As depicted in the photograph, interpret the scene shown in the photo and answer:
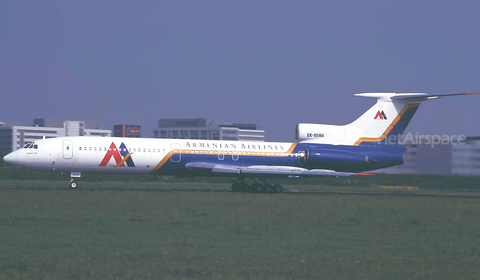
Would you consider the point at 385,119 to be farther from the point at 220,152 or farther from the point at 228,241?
the point at 228,241

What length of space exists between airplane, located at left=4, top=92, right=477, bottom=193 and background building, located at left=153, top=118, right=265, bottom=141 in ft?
432

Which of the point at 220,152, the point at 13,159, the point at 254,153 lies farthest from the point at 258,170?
the point at 13,159

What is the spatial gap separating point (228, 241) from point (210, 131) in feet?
526

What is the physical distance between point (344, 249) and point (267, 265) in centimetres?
311

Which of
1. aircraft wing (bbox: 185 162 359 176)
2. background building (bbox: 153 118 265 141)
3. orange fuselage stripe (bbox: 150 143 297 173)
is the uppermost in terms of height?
background building (bbox: 153 118 265 141)

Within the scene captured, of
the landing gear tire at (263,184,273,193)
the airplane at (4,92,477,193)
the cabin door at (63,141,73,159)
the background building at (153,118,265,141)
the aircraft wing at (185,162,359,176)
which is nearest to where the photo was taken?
the cabin door at (63,141,73,159)

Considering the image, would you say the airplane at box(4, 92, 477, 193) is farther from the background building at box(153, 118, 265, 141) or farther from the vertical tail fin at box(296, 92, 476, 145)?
the background building at box(153, 118, 265, 141)

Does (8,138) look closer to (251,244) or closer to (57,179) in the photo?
(57,179)

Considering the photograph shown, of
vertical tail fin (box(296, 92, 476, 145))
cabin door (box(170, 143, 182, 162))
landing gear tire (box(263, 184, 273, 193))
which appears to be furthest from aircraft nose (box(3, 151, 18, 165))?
vertical tail fin (box(296, 92, 476, 145))

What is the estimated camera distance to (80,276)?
10.6 meters

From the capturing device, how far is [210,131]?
574 feet

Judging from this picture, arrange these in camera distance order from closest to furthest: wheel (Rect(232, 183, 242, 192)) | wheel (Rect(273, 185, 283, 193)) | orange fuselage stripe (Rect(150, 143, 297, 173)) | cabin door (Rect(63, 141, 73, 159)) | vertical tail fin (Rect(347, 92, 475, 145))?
cabin door (Rect(63, 141, 73, 159))
orange fuselage stripe (Rect(150, 143, 297, 173))
wheel (Rect(273, 185, 283, 193))
wheel (Rect(232, 183, 242, 192))
vertical tail fin (Rect(347, 92, 475, 145))

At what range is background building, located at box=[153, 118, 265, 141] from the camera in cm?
17325


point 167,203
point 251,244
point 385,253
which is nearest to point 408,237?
point 385,253
